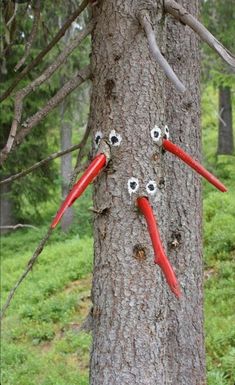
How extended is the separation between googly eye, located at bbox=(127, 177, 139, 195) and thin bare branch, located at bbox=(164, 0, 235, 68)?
676 mm

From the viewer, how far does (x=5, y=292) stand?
36.4ft

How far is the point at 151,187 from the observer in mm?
2604

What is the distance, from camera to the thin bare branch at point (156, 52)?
6.55 feet

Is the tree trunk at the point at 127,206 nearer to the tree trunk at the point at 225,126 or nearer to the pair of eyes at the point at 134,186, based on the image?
the pair of eyes at the point at 134,186

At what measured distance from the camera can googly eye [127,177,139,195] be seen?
8.50ft

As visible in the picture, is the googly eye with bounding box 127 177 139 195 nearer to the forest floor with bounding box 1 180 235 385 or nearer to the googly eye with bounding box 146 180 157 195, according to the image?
the googly eye with bounding box 146 180 157 195

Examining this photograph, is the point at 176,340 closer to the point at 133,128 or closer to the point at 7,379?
the point at 133,128

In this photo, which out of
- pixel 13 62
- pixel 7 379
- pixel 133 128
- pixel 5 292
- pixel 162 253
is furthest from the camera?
pixel 13 62

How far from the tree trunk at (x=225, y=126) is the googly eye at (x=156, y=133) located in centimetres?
1613

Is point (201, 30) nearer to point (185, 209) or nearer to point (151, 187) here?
point (151, 187)

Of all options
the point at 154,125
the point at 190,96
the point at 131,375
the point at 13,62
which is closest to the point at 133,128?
the point at 154,125

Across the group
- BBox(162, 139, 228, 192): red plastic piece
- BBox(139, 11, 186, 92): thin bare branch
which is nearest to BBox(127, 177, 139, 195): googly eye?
BBox(162, 139, 228, 192): red plastic piece

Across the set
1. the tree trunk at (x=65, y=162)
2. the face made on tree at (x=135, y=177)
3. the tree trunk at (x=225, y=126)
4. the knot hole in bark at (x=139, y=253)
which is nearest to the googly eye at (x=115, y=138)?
the face made on tree at (x=135, y=177)

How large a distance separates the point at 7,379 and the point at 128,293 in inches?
197
